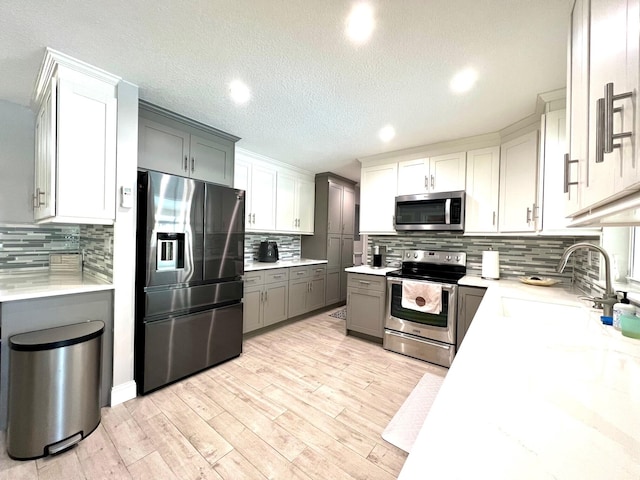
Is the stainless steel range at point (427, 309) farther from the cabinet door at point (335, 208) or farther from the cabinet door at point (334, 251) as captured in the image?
the cabinet door at point (335, 208)

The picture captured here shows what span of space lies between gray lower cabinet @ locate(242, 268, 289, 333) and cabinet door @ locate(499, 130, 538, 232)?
2.71 metres

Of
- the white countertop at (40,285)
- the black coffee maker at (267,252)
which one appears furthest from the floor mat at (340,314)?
the white countertop at (40,285)

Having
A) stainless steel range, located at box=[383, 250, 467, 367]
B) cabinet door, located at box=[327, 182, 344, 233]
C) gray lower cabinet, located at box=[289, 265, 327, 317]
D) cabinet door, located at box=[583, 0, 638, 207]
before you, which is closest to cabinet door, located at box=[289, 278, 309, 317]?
gray lower cabinet, located at box=[289, 265, 327, 317]

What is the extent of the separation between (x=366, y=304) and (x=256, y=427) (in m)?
1.87

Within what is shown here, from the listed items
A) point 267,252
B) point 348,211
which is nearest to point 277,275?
point 267,252

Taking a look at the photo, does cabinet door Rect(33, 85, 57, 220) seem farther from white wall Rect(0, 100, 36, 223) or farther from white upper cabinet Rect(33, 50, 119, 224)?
white wall Rect(0, 100, 36, 223)

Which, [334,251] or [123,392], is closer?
[123,392]

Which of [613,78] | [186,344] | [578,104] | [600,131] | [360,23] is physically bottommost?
[186,344]

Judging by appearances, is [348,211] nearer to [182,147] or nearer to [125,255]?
[182,147]

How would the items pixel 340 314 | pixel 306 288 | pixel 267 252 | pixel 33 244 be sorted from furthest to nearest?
1. pixel 340 314
2. pixel 306 288
3. pixel 267 252
4. pixel 33 244

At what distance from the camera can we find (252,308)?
10.6 ft

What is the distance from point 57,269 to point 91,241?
391 millimetres

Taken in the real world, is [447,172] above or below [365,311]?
above

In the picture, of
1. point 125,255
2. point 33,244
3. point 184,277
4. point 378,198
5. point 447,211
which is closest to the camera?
point 125,255
